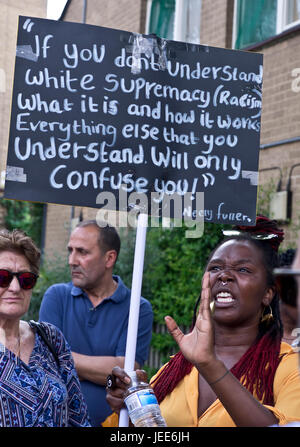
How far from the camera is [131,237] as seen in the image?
791 centimetres

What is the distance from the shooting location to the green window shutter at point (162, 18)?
26.7 feet

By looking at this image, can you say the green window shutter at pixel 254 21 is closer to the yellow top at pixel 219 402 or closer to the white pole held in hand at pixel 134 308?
the white pole held in hand at pixel 134 308

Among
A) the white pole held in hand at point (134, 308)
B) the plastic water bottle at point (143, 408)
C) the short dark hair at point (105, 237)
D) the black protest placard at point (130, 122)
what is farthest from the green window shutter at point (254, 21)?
the plastic water bottle at point (143, 408)

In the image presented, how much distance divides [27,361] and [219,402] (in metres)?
0.75

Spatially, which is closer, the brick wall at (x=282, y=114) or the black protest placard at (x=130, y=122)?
the black protest placard at (x=130, y=122)

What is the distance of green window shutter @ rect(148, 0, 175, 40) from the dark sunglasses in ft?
20.3

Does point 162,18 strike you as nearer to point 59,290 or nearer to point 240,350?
point 59,290

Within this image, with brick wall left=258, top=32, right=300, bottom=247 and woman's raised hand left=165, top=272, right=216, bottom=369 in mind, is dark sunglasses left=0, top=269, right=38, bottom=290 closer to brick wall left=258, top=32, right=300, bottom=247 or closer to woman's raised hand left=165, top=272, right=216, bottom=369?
woman's raised hand left=165, top=272, right=216, bottom=369

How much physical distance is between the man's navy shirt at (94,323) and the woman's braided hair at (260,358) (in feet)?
3.25

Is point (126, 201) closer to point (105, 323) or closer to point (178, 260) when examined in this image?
point (105, 323)

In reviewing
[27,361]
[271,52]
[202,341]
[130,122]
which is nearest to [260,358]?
[202,341]

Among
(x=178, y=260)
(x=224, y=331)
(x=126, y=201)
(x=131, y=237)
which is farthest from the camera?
(x=131, y=237)

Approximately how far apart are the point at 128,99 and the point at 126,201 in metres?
0.43
